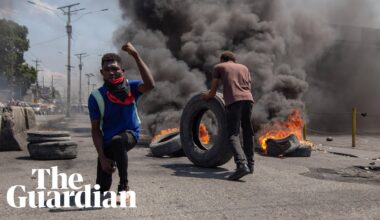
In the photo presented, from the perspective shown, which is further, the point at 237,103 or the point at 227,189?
the point at 237,103

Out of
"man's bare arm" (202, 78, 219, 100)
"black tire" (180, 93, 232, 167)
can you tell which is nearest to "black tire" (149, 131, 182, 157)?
"black tire" (180, 93, 232, 167)

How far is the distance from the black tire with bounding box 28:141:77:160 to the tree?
49179 mm

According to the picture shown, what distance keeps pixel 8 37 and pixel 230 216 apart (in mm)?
56627

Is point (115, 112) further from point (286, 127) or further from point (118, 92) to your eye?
point (286, 127)

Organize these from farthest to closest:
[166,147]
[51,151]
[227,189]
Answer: [166,147] < [51,151] < [227,189]

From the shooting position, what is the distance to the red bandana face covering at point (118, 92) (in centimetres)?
417

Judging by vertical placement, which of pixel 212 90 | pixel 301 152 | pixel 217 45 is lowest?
pixel 301 152

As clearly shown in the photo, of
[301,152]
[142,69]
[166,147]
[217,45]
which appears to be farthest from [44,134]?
[217,45]

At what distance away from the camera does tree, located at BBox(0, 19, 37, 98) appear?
53562mm

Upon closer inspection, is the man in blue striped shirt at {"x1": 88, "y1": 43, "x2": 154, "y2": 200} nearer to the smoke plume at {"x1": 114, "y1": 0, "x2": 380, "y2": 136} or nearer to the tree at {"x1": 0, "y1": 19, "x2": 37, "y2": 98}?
the smoke plume at {"x1": 114, "y1": 0, "x2": 380, "y2": 136}

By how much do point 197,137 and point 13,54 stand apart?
53.2m

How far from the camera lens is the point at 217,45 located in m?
15.2

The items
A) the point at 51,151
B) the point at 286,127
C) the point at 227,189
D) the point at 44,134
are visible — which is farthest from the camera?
the point at 286,127

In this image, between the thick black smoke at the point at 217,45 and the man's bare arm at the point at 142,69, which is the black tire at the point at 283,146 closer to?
the thick black smoke at the point at 217,45
